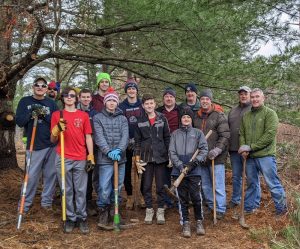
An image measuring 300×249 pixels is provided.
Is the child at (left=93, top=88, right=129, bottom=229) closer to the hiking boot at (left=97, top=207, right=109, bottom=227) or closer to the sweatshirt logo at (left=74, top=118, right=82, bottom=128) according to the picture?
the hiking boot at (left=97, top=207, right=109, bottom=227)

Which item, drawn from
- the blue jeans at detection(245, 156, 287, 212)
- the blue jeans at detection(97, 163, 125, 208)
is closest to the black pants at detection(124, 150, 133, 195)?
the blue jeans at detection(97, 163, 125, 208)

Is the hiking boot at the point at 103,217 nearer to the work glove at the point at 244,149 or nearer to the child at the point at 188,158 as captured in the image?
the child at the point at 188,158

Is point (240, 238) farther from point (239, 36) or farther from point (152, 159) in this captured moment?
point (239, 36)

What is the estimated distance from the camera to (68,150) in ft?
17.7

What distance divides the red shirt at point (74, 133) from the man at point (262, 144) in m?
2.47

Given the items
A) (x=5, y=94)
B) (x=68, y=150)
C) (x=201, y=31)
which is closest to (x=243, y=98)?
(x=201, y=31)

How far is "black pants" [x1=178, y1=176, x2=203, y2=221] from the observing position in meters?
5.39

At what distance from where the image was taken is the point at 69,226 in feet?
17.4

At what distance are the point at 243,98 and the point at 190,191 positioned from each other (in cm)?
185

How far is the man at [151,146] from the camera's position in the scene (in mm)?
5762

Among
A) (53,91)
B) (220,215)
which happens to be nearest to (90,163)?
(220,215)

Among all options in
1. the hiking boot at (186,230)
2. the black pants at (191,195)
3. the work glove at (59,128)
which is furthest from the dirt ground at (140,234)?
the work glove at (59,128)

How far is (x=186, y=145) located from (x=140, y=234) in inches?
58.7

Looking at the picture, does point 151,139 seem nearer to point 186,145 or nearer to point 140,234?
point 186,145
